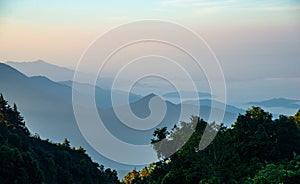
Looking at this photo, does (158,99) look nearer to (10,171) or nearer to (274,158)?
(10,171)

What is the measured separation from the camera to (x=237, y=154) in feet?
94.3

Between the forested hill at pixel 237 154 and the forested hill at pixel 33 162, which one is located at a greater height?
the forested hill at pixel 33 162

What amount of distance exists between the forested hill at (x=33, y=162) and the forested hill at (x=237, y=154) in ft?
52.8

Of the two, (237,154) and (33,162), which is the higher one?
(33,162)

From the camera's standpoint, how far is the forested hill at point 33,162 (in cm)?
4359

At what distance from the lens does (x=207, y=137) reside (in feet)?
91.2

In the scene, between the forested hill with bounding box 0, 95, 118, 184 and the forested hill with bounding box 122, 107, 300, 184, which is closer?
the forested hill with bounding box 122, 107, 300, 184

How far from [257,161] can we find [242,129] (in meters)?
4.20

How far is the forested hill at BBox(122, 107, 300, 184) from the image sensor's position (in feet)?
85.4

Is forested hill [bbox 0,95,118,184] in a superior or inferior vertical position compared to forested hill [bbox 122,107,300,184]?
superior

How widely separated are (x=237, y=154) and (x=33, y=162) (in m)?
24.7

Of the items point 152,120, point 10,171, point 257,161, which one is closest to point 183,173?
point 257,161

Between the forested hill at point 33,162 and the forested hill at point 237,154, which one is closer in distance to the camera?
the forested hill at point 237,154

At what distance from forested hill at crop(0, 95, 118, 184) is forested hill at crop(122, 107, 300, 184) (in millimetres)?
16084
